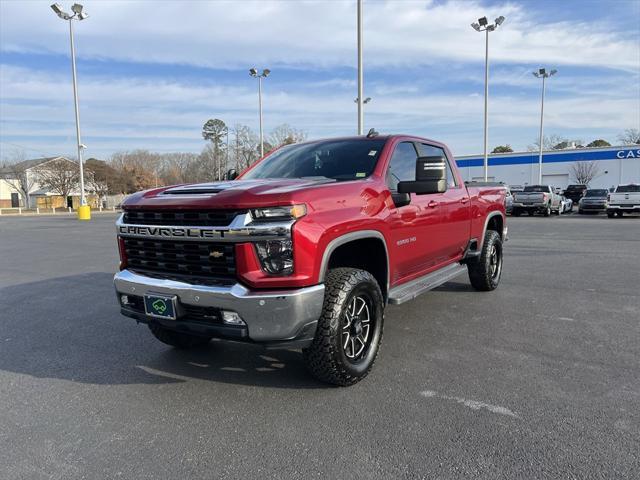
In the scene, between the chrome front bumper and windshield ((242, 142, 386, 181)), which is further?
windshield ((242, 142, 386, 181))

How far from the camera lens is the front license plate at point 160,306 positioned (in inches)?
133

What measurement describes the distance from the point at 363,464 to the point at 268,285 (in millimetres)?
1204

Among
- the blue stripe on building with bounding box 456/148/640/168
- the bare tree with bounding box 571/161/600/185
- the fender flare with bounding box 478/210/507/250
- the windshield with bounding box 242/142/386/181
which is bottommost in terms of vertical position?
the fender flare with bounding box 478/210/507/250

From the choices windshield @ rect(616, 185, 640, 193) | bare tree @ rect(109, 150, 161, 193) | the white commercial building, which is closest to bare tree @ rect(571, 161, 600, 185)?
the white commercial building

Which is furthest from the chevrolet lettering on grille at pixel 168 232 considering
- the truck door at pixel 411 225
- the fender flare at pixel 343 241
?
the truck door at pixel 411 225

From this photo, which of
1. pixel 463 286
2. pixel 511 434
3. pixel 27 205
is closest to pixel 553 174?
pixel 463 286

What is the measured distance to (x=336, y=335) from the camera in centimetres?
339

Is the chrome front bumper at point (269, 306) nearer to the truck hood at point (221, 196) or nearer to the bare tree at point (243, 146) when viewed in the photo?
the truck hood at point (221, 196)

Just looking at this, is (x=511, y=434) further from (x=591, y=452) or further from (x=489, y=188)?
(x=489, y=188)

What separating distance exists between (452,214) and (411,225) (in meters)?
1.15

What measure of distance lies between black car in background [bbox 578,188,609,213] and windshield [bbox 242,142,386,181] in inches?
1046

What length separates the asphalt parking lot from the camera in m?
2.69

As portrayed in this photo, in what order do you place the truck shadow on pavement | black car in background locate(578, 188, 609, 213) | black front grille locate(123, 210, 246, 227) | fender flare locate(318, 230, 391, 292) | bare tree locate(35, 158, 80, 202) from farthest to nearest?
bare tree locate(35, 158, 80, 202) < black car in background locate(578, 188, 609, 213) < the truck shadow on pavement < fender flare locate(318, 230, 391, 292) < black front grille locate(123, 210, 246, 227)

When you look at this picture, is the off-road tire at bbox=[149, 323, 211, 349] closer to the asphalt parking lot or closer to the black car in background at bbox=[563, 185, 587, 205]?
the asphalt parking lot
